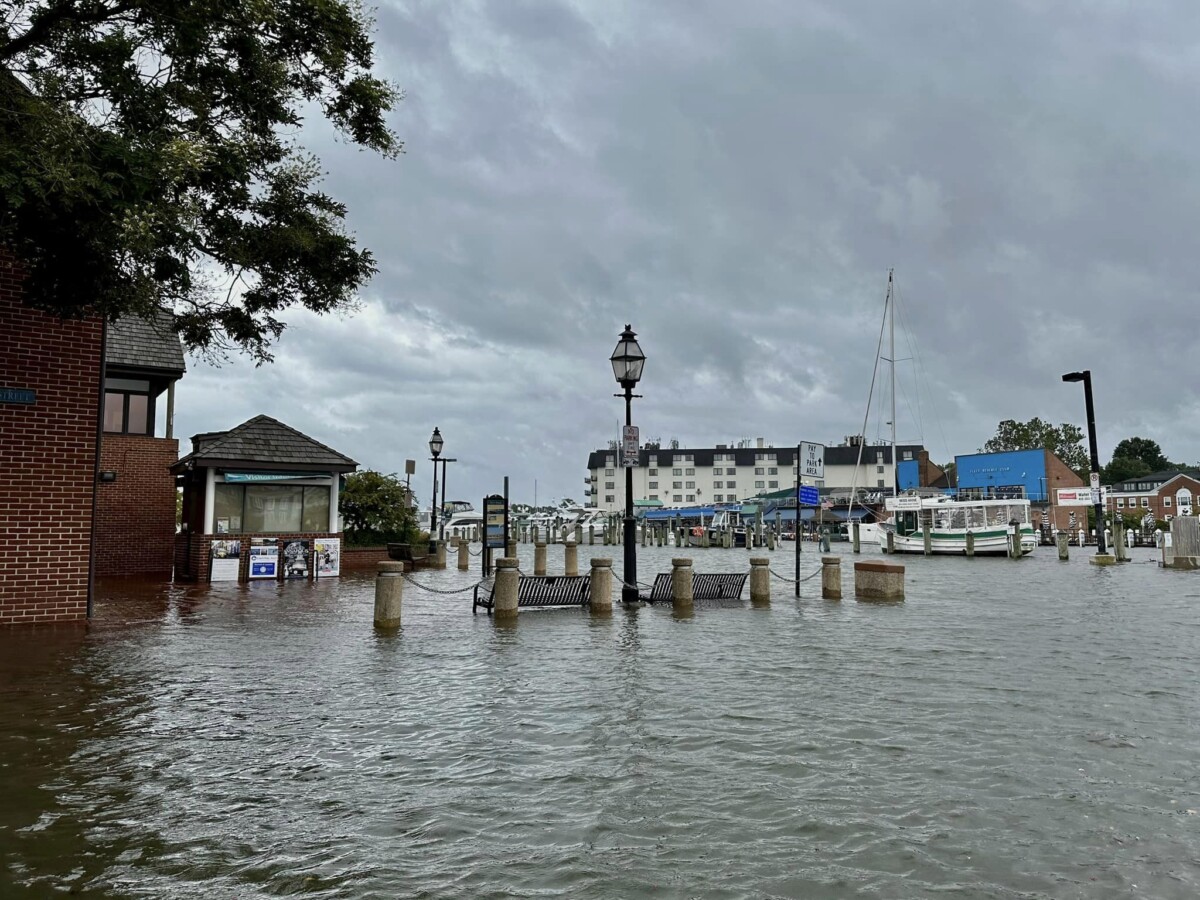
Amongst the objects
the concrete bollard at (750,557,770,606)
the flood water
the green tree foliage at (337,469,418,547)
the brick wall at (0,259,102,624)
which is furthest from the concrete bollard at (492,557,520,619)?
the green tree foliage at (337,469,418,547)

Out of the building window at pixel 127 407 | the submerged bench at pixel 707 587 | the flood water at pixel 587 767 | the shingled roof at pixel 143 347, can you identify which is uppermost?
the shingled roof at pixel 143 347

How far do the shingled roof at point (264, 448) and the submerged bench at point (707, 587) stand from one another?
35.9ft

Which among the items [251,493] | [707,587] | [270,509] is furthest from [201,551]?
[707,587]

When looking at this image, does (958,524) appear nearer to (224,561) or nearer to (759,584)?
(759,584)

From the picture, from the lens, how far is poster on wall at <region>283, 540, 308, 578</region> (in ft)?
79.2

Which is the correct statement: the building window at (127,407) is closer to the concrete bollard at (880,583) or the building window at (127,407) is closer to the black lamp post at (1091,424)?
the concrete bollard at (880,583)

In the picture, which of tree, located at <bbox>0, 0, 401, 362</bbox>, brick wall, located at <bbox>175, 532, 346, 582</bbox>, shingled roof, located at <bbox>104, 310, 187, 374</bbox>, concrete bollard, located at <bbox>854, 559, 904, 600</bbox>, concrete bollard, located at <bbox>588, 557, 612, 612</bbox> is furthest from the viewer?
shingled roof, located at <bbox>104, 310, 187, 374</bbox>

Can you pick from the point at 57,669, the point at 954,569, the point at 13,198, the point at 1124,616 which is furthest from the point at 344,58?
the point at 954,569

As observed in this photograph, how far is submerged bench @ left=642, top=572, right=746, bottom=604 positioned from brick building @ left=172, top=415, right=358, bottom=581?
10.9 m

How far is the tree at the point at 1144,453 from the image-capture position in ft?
487

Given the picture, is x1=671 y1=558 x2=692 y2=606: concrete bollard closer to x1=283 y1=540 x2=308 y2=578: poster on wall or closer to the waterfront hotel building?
x1=283 y1=540 x2=308 y2=578: poster on wall

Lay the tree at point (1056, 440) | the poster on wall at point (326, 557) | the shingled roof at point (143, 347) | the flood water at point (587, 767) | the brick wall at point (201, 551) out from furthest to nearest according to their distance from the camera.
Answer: the tree at point (1056, 440), the poster on wall at point (326, 557), the shingled roof at point (143, 347), the brick wall at point (201, 551), the flood water at point (587, 767)

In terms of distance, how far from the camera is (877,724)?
8000 mm

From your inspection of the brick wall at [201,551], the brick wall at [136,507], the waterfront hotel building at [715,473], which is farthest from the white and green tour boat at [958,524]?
the waterfront hotel building at [715,473]
